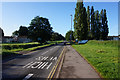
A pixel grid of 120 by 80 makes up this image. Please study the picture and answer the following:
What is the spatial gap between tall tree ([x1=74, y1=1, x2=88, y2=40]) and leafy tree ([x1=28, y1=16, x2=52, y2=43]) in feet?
47.4

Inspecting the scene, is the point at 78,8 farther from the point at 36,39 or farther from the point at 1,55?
the point at 1,55

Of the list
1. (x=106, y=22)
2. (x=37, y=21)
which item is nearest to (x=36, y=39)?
(x=37, y=21)

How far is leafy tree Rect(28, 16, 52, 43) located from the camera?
1766 inches

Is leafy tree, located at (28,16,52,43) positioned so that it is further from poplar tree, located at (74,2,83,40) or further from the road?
the road

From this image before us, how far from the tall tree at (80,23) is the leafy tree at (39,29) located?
1444 centimetres

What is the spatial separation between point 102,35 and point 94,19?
30.9 feet

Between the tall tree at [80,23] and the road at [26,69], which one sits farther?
the tall tree at [80,23]

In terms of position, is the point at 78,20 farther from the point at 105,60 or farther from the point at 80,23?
the point at 105,60

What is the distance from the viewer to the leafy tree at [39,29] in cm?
4484

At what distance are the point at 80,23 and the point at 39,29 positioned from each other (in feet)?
63.6

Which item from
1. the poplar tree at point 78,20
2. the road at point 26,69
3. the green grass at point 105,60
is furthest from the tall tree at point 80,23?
the road at point 26,69

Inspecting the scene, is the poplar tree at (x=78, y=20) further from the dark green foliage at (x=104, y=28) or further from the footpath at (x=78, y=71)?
the footpath at (x=78, y=71)

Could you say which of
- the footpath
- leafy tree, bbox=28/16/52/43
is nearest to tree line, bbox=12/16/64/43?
leafy tree, bbox=28/16/52/43

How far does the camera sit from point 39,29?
45938 mm
